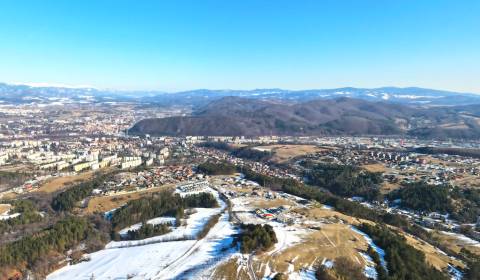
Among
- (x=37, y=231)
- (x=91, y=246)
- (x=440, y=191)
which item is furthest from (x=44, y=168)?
(x=440, y=191)

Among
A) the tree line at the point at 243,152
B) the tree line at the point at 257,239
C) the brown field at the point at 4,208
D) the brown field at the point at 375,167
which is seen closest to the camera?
the tree line at the point at 257,239

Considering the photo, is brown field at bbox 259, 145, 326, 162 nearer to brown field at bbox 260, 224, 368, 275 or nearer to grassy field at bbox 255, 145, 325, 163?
grassy field at bbox 255, 145, 325, 163

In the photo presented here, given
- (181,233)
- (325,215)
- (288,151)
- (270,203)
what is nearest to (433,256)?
(325,215)

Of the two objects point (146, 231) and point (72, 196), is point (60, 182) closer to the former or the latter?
point (72, 196)

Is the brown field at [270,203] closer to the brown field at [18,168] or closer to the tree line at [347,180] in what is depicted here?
the tree line at [347,180]

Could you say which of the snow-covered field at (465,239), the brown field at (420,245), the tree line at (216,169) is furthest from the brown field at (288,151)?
the snow-covered field at (465,239)

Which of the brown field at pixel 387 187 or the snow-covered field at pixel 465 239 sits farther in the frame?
the brown field at pixel 387 187
